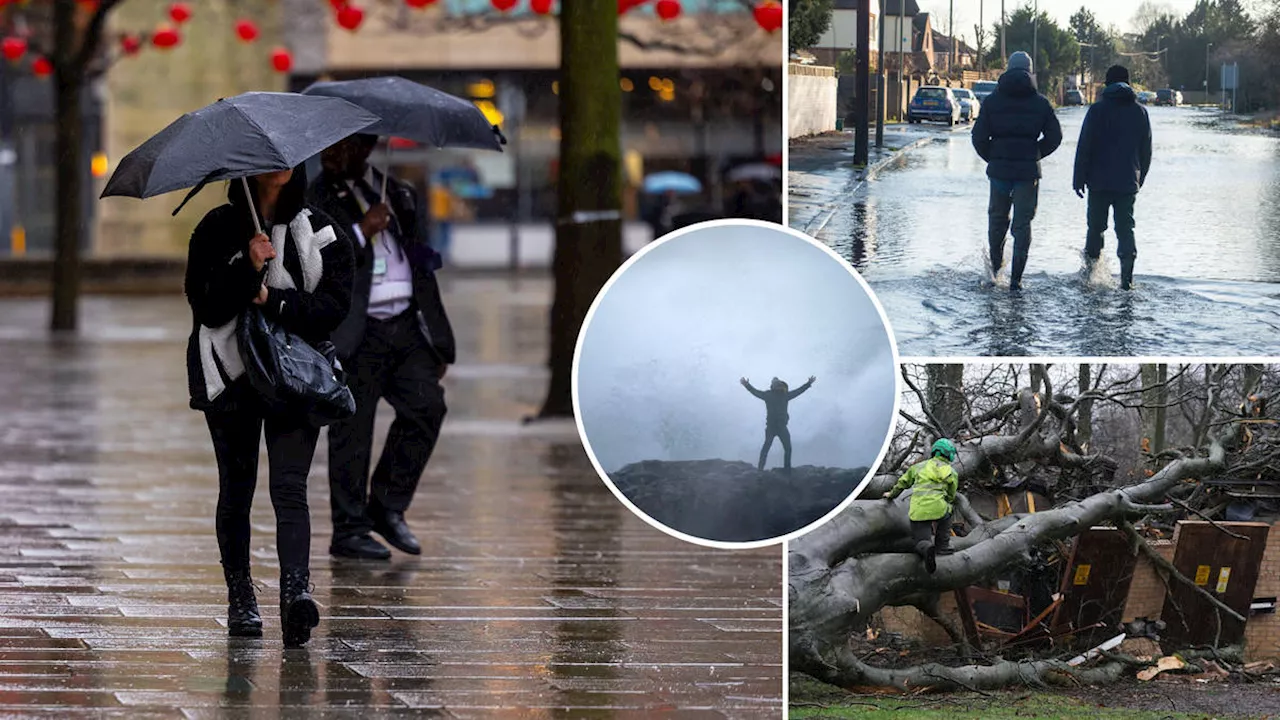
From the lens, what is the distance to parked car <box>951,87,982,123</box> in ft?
19.6

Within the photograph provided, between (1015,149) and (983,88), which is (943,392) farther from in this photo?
(983,88)

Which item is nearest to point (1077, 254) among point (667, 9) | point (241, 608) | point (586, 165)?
point (241, 608)

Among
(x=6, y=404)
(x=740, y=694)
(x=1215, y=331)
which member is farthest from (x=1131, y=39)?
(x=6, y=404)

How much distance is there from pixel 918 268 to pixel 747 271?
51 centimetres

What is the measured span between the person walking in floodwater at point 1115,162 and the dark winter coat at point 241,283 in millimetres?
2453

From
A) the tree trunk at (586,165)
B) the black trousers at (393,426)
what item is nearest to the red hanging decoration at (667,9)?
the tree trunk at (586,165)

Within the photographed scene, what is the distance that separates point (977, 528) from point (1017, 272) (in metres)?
0.71

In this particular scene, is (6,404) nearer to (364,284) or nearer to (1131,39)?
(364,284)

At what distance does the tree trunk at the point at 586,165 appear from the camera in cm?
1412

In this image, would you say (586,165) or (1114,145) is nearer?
(1114,145)

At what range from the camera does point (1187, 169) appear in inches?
233

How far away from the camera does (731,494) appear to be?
18.5ft

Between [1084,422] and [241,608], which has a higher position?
[1084,422]

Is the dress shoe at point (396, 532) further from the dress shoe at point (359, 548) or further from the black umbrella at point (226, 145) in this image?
the black umbrella at point (226, 145)
